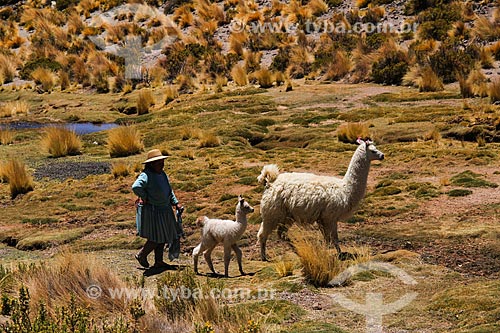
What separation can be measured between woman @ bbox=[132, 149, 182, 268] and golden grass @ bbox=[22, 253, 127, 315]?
3.81ft

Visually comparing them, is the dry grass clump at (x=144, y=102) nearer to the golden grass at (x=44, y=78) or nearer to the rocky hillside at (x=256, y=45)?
the rocky hillside at (x=256, y=45)

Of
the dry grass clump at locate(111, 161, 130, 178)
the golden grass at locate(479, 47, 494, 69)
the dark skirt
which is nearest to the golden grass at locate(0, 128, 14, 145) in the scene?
the dry grass clump at locate(111, 161, 130, 178)

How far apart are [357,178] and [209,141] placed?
8.84 metres

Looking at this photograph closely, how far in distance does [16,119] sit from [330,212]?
19420mm

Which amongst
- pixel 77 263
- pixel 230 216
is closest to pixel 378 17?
pixel 230 216

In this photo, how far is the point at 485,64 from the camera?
23.6 m

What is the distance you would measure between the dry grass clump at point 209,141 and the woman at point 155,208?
8.51m

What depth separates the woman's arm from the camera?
28.9 ft

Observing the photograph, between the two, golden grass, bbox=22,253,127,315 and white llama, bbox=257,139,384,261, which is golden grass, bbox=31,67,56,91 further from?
golden grass, bbox=22,253,127,315

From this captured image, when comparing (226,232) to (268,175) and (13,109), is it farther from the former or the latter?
(13,109)

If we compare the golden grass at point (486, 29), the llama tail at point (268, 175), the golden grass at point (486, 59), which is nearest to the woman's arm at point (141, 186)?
the llama tail at point (268, 175)

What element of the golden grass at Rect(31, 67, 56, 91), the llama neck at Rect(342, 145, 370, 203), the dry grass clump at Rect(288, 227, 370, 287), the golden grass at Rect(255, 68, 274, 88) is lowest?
the dry grass clump at Rect(288, 227, 370, 287)

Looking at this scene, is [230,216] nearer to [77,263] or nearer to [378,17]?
[77,263]

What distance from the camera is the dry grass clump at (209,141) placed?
17.6 m
